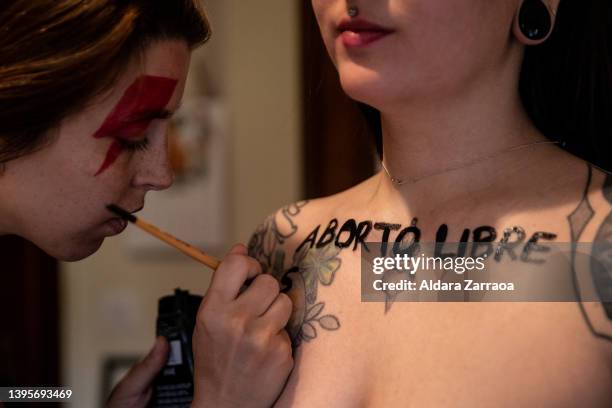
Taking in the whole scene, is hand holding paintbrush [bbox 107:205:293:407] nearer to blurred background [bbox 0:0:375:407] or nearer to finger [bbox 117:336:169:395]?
finger [bbox 117:336:169:395]

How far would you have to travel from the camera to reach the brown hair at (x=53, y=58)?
843mm

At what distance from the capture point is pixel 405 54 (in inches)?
29.5

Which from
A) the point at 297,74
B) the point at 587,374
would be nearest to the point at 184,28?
the point at 587,374

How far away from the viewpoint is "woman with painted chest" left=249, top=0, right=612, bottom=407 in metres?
0.71

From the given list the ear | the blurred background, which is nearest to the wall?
the blurred background

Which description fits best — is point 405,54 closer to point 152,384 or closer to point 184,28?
point 184,28

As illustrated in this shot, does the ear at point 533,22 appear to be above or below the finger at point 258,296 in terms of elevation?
above

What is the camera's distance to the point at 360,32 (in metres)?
0.77

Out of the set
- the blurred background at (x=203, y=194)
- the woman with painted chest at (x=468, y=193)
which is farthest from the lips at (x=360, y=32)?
the blurred background at (x=203, y=194)

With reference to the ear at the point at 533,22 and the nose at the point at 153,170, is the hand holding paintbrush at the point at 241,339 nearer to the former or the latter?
the nose at the point at 153,170

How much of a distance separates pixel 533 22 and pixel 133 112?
44 centimetres

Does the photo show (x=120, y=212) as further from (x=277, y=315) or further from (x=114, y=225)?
(x=277, y=315)

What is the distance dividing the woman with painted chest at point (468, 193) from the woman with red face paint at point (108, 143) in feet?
0.19

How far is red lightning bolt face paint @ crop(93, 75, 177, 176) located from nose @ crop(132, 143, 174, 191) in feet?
0.12
